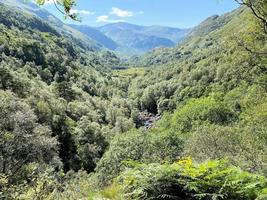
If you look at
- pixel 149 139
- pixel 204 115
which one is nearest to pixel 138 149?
pixel 149 139

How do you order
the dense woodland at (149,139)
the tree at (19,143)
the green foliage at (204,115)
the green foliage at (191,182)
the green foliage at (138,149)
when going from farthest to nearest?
the green foliage at (204,115), the green foliage at (138,149), the tree at (19,143), the dense woodland at (149,139), the green foliage at (191,182)

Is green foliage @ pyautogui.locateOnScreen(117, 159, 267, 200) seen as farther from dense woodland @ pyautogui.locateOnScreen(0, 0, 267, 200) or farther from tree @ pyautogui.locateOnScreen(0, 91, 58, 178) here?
tree @ pyautogui.locateOnScreen(0, 91, 58, 178)

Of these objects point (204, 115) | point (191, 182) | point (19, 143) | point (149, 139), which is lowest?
point (149, 139)

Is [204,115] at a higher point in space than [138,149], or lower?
higher

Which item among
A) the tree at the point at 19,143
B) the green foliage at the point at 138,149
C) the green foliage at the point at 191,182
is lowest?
the green foliage at the point at 138,149

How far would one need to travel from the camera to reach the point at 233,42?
20016 mm

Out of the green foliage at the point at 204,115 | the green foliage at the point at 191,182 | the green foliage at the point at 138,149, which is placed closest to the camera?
the green foliage at the point at 191,182

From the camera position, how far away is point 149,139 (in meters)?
57.6

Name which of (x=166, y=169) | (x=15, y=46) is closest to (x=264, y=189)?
(x=166, y=169)

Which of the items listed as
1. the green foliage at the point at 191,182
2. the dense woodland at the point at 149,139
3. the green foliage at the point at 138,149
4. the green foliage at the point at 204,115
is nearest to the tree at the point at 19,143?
the dense woodland at the point at 149,139

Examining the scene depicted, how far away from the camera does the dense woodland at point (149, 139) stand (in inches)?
286

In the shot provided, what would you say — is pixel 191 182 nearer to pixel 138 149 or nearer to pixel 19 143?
pixel 19 143

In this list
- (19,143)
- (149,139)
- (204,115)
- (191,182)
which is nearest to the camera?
(191,182)

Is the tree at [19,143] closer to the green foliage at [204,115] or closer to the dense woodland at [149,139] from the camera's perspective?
the dense woodland at [149,139]
